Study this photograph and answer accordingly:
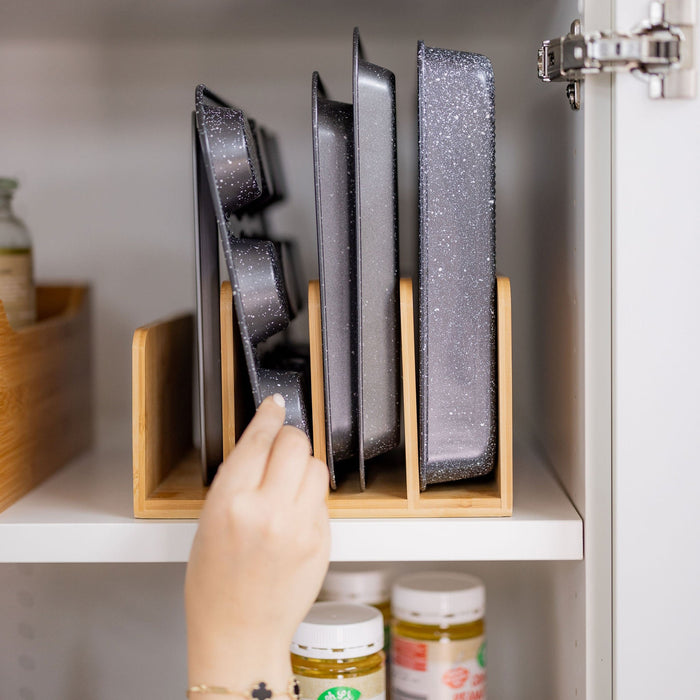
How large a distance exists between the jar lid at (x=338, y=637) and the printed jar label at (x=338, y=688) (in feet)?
0.06

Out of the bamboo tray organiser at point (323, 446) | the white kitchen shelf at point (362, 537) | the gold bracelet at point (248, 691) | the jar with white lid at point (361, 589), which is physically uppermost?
the bamboo tray organiser at point (323, 446)

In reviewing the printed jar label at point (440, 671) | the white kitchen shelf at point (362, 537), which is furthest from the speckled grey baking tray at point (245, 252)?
the printed jar label at point (440, 671)

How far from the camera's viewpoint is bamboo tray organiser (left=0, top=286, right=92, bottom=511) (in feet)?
2.16

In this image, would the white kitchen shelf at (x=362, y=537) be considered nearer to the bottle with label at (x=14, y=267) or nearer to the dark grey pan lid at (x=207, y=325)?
the dark grey pan lid at (x=207, y=325)

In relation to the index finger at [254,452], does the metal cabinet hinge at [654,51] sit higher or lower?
higher

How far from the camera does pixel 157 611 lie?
932mm

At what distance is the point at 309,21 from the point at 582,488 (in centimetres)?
52

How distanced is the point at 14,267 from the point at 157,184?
21 centimetres

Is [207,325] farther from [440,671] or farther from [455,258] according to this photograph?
[440,671]

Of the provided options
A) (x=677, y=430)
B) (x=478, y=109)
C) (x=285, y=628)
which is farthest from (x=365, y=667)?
(x=478, y=109)

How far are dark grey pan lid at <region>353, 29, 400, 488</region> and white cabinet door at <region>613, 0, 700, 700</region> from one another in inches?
6.0

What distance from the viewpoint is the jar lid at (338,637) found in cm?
62

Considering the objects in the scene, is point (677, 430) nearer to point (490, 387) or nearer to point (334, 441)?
point (490, 387)

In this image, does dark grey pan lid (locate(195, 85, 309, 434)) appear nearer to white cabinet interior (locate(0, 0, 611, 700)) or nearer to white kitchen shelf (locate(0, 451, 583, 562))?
white kitchen shelf (locate(0, 451, 583, 562))
